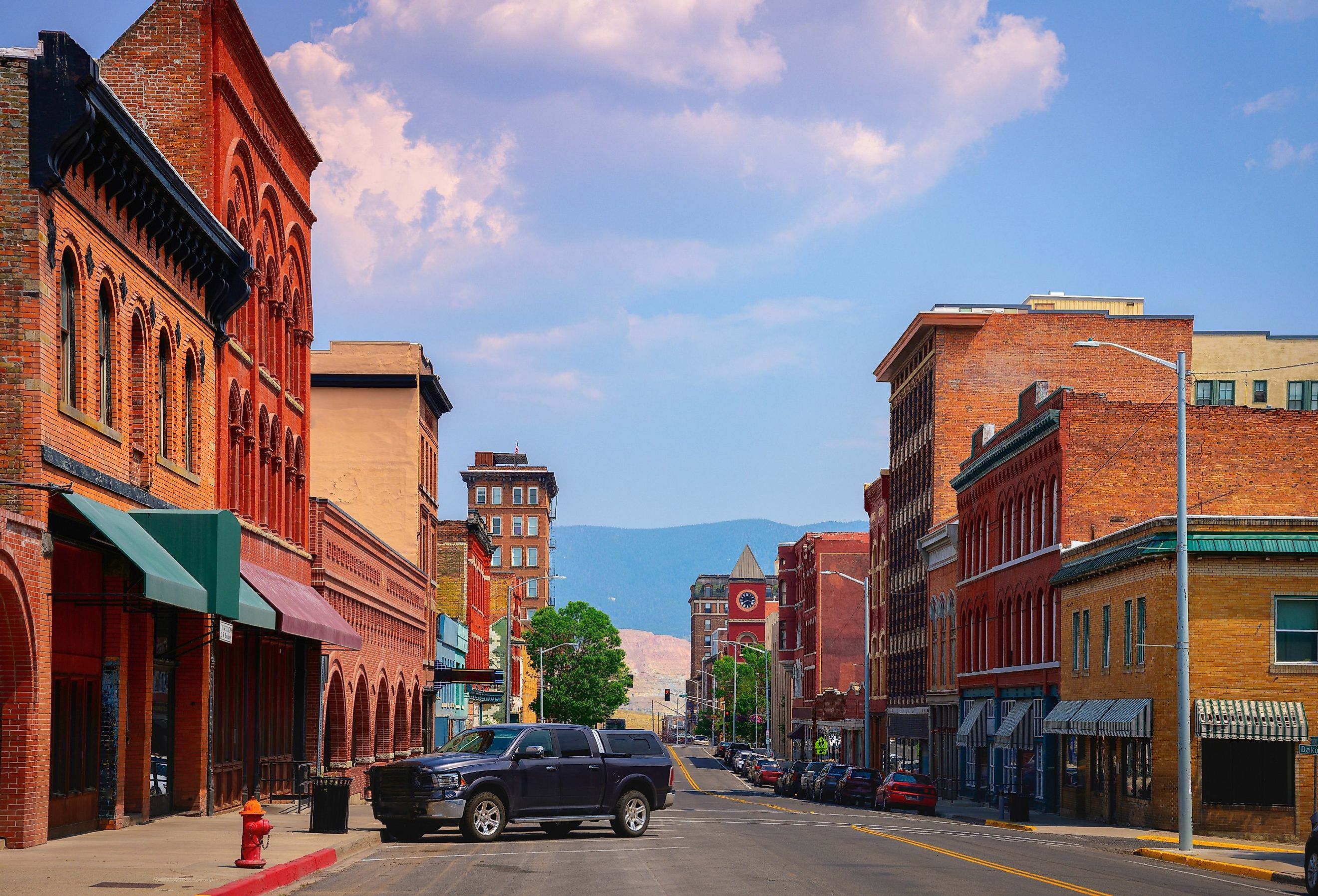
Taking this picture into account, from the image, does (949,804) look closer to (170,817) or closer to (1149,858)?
(1149,858)

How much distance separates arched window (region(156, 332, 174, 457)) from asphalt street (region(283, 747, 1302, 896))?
8037 millimetres

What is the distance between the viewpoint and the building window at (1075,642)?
49719 millimetres

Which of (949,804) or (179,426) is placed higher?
(179,426)

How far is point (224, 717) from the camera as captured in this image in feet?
110

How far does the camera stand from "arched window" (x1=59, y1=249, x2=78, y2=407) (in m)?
23.1

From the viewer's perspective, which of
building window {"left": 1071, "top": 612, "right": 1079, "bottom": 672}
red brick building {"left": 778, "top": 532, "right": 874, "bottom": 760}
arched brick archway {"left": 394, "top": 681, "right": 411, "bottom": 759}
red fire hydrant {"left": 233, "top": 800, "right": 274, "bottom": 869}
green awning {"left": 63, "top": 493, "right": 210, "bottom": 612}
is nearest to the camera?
red fire hydrant {"left": 233, "top": 800, "right": 274, "bottom": 869}

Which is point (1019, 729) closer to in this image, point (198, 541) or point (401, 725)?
point (401, 725)

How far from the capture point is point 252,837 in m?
20.5

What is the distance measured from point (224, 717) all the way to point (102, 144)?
14.1 metres

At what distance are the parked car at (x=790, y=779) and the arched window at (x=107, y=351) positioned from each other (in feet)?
153

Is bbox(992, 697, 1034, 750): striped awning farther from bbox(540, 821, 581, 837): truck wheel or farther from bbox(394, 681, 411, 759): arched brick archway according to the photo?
bbox(540, 821, 581, 837): truck wheel

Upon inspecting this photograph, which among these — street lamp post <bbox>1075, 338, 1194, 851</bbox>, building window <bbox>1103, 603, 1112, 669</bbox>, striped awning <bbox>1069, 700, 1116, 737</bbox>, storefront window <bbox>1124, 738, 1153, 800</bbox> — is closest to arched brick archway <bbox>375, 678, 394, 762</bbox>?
striped awning <bbox>1069, 700, 1116, 737</bbox>

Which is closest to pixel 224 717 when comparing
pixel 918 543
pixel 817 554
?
pixel 918 543

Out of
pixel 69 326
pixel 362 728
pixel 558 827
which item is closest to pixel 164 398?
pixel 69 326
